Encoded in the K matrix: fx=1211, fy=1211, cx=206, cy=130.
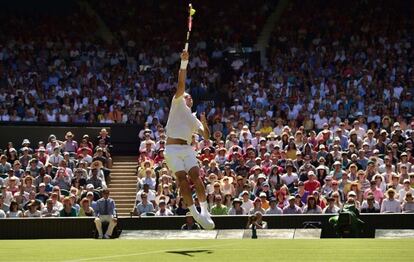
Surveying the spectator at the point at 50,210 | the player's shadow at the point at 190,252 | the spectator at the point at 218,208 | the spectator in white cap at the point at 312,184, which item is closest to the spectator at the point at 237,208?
the spectator at the point at 218,208

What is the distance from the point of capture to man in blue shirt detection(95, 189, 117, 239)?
77.7 ft

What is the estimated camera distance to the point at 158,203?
26.8 meters

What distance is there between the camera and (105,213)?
2491 centimetres

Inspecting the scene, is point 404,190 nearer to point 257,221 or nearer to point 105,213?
point 257,221

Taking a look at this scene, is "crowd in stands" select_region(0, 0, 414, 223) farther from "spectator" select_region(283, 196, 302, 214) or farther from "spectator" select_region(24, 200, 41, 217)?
"spectator" select_region(24, 200, 41, 217)

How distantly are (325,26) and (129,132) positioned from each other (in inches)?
390

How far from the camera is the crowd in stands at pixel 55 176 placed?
86.0 ft

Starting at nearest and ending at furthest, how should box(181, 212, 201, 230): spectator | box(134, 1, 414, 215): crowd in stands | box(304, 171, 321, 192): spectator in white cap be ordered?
box(181, 212, 201, 230): spectator
box(134, 1, 414, 215): crowd in stands
box(304, 171, 321, 192): spectator in white cap

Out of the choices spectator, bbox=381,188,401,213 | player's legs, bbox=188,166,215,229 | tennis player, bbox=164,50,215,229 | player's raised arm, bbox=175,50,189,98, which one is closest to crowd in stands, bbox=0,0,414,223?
spectator, bbox=381,188,401,213

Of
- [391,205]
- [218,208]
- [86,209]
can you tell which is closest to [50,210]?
[86,209]

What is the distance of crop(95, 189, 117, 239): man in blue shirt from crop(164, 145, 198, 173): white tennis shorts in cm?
539

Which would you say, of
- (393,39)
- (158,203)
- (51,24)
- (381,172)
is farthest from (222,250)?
(51,24)

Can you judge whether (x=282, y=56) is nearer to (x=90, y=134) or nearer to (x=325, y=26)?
(x=325, y=26)

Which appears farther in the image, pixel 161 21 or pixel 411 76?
pixel 161 21
